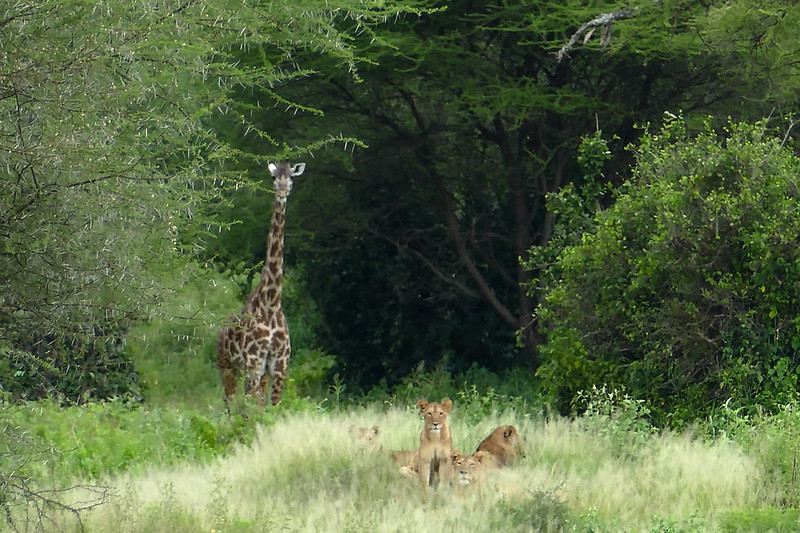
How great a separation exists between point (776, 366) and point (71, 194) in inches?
272

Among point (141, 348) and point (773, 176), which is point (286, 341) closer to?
point (773, 176)

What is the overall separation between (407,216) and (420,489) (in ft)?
36.5

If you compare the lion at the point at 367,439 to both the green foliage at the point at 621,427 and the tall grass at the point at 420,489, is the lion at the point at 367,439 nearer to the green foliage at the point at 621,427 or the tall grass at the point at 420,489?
the tall grass at the point at 420,489

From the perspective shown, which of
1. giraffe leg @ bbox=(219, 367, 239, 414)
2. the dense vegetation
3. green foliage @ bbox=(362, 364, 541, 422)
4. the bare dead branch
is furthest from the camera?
green foliage @ bbox=(362, 364, 541, 422)

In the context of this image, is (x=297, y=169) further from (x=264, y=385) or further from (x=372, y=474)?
(x=372, y=474)

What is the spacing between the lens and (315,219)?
1888 cm

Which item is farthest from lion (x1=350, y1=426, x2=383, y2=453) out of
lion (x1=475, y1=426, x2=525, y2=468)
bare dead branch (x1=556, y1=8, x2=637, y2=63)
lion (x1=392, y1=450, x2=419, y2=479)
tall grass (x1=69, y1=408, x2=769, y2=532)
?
bare dead branch (x1=556, y1=8, x2=637, y2=63)

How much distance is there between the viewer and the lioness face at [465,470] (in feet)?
28.6

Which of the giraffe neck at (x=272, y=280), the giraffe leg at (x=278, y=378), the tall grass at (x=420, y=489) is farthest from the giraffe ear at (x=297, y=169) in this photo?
the tall grass at (x=420, y=489)

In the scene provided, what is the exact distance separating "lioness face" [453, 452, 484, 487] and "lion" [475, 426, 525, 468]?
77 centimetres

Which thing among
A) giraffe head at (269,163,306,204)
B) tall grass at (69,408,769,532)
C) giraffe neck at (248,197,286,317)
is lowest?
tall grass at (69,408,769,532)

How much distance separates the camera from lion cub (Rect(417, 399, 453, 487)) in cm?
858

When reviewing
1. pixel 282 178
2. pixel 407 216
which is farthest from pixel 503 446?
pixel 407 216

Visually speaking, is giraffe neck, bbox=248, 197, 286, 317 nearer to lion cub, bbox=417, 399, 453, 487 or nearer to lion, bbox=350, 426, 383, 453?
lion, bbox=350, 426, 383, 453
